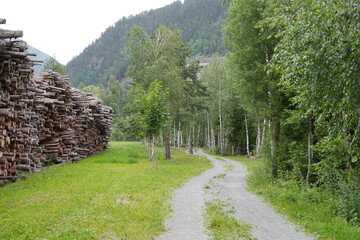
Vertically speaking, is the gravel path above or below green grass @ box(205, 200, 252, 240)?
below

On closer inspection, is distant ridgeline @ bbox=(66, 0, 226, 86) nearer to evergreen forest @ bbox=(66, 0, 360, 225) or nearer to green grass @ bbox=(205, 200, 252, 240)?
evergreen forest @ bbox=(66, 0, 360, 225)

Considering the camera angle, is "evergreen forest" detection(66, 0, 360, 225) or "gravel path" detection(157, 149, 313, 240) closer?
"gravel path" detection(157, 149, 313, 240)

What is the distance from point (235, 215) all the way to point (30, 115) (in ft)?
36.7

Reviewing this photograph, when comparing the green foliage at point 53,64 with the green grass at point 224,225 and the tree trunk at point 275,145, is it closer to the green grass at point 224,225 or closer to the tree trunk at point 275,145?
the tree trunk at point 275,145

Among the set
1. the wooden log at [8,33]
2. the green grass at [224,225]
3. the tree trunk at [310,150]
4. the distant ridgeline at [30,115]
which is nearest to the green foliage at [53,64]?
the distant ridgeline at [30,115]

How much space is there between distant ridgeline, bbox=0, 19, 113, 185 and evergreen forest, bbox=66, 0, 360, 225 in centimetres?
482

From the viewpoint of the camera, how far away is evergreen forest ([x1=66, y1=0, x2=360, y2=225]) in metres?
6.98

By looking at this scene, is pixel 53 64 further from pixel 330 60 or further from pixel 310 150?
pixel 330 60

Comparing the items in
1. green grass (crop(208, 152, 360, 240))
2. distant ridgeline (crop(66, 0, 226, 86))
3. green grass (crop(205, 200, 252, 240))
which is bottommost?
green grass (crop(205, 200, 252, 240))

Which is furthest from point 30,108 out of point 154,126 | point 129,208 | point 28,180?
point 129,208

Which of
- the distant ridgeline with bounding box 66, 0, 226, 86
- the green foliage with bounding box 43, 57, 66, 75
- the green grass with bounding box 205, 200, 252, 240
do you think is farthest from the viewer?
the distant ridgeline with bounding box 66, 0, 226, 86

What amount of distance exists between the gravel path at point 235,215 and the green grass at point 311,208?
357mm

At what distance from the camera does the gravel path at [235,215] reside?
21.2ft

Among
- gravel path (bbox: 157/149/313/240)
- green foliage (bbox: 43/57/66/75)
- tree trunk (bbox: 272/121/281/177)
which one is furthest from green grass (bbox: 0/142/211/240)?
green foliage (bbox: 43/57/66/75)
